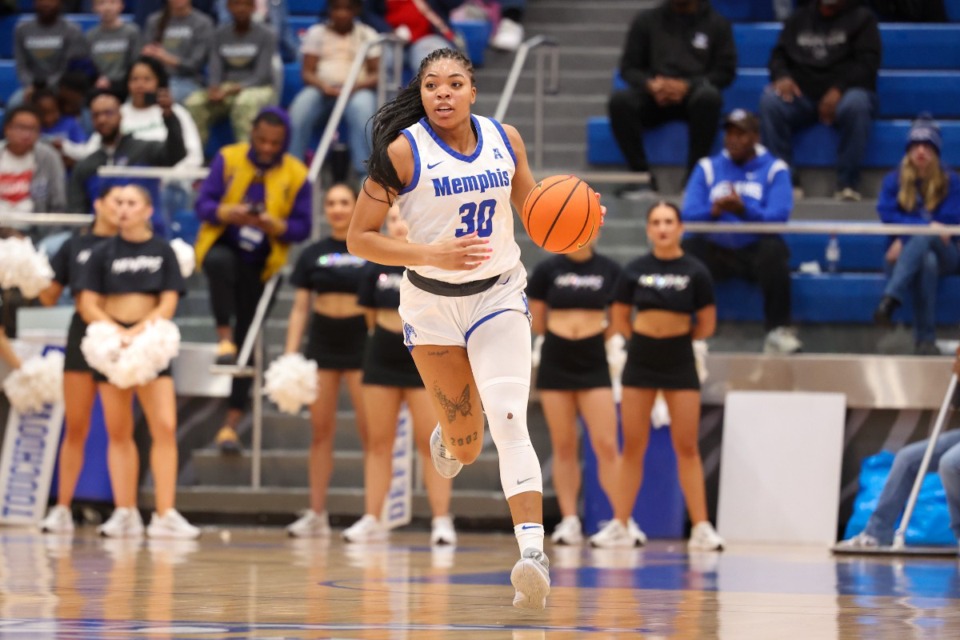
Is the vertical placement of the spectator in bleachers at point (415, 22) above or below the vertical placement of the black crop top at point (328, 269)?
above

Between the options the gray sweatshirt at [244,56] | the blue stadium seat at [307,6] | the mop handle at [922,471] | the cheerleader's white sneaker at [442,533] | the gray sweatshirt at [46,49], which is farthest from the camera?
the blue stadium seat at [307,6]

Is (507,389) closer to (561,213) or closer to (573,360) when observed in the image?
(561,213)

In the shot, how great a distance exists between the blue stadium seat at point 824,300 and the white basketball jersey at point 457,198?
4.64 metres

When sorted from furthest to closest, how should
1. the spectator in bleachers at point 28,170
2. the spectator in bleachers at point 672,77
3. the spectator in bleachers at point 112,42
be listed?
the spectator in bleachers at point 112,42
the spectator in bleachers at point 672,77
the spectator in bleachers at point 28,170

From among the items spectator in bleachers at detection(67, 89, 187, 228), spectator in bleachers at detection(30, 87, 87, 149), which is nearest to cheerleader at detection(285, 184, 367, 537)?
spectator in bleachers at detection(67, 89, 187, 228)

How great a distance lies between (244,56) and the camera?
1278 cm

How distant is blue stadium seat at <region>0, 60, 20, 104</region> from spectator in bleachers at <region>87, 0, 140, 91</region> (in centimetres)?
126

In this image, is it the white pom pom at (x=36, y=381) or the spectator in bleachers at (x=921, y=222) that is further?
the white pom pom at (x=36, y=381)

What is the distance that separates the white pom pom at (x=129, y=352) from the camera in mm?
9383

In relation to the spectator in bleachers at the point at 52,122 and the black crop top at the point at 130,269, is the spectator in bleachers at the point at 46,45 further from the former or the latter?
the black crop top at the point at 130,269

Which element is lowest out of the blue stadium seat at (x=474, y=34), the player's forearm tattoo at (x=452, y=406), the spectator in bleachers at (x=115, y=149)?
the player's forearm tattoo at (x=452, y=406)

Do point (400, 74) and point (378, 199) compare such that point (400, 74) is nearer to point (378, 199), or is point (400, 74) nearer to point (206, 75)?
point (206, 75)

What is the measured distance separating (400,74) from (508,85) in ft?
3.30

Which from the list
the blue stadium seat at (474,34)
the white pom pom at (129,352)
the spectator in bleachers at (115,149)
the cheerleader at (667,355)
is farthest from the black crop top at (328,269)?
the blue stadium seat at (474,34)
